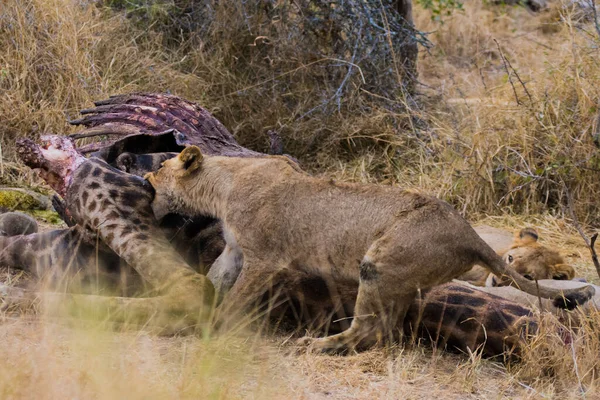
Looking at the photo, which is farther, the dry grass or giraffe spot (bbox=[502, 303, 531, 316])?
the dry grass

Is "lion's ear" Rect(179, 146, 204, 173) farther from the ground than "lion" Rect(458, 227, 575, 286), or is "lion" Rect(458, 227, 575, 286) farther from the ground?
"lion's ear" Rect(179, 146, 204, 173)

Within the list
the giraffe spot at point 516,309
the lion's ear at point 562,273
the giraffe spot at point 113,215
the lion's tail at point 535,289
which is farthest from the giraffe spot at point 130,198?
the lion's ear at point 562,273

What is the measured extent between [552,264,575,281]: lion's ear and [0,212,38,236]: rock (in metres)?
3.22

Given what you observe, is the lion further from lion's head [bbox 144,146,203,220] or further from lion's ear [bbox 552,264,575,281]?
lion's head [bbox 144,146,203,220]

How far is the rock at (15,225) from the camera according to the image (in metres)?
5.45

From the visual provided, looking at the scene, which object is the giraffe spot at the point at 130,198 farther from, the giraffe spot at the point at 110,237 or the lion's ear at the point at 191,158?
the lion's ear at the point at 191,158

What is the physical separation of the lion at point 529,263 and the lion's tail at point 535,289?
114cm

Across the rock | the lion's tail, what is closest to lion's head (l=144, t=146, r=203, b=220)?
the rock

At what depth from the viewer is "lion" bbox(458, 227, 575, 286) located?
5.43 meters

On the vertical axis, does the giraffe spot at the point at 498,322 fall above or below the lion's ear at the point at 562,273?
above

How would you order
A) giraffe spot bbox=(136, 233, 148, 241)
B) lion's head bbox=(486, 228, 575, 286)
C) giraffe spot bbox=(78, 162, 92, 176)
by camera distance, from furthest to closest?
1. lion's head bbox=(486, 228, 575, 286)
2. giraffe spot bbox=(78, 162, 92, 176)
3. giraffe spot bbox=(136, 233, 148, 241)

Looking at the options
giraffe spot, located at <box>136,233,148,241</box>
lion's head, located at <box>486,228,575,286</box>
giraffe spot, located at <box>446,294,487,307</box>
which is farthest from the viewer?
lion's head, located at <box>486,228,575,286</box>

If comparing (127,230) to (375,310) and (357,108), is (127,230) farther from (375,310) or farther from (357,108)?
(357,108)

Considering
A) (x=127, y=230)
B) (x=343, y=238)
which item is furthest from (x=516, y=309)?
(x=127, y=230)
